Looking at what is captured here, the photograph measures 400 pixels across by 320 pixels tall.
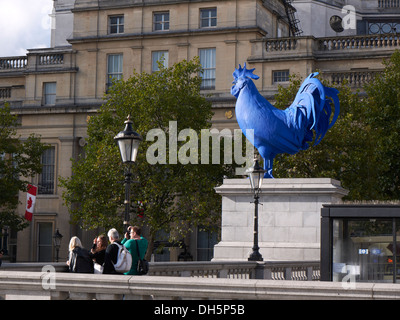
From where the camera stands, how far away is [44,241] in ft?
184

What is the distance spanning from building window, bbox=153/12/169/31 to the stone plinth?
96.3 ft

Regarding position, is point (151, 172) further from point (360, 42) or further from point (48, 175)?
point (360, 42)

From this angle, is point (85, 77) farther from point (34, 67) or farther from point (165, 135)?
point (165, 135)

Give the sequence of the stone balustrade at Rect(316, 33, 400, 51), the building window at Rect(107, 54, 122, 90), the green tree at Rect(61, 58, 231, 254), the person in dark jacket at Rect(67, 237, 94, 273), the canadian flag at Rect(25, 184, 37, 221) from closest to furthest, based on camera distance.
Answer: the person in dark jacket at Rect(67, 237, 94, 273) < the green tree at Rect(61, 58, 231, 254) < the stone balustrade at Rect(316, 33, 400, 51) < the canadian flag at Rect(25, 184, 37, 221) < the building window at Rect(107, 54, 122, 90)

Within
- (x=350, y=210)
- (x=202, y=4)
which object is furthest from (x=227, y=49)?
(x=350, y=210)

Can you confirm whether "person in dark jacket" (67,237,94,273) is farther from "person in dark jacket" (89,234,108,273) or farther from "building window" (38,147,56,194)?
"building window" (38,147,56,194)

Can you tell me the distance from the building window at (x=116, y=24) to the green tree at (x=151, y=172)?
11.5 metres

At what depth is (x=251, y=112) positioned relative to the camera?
1027 inches

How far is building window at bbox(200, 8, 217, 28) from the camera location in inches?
2096

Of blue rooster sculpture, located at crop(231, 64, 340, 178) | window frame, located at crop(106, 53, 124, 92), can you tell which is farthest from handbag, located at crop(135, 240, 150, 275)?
window frame, located at crop(106, 53, 124, 92)

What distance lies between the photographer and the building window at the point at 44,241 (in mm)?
55719

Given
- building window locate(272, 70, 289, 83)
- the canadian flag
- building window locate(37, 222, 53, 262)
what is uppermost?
building window locate(272, 70, 289, 83)

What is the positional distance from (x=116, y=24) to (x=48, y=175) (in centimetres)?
1118

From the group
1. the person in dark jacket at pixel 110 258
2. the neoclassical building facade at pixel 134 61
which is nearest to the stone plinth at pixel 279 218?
the person in dark jacket at pixel 110 258
